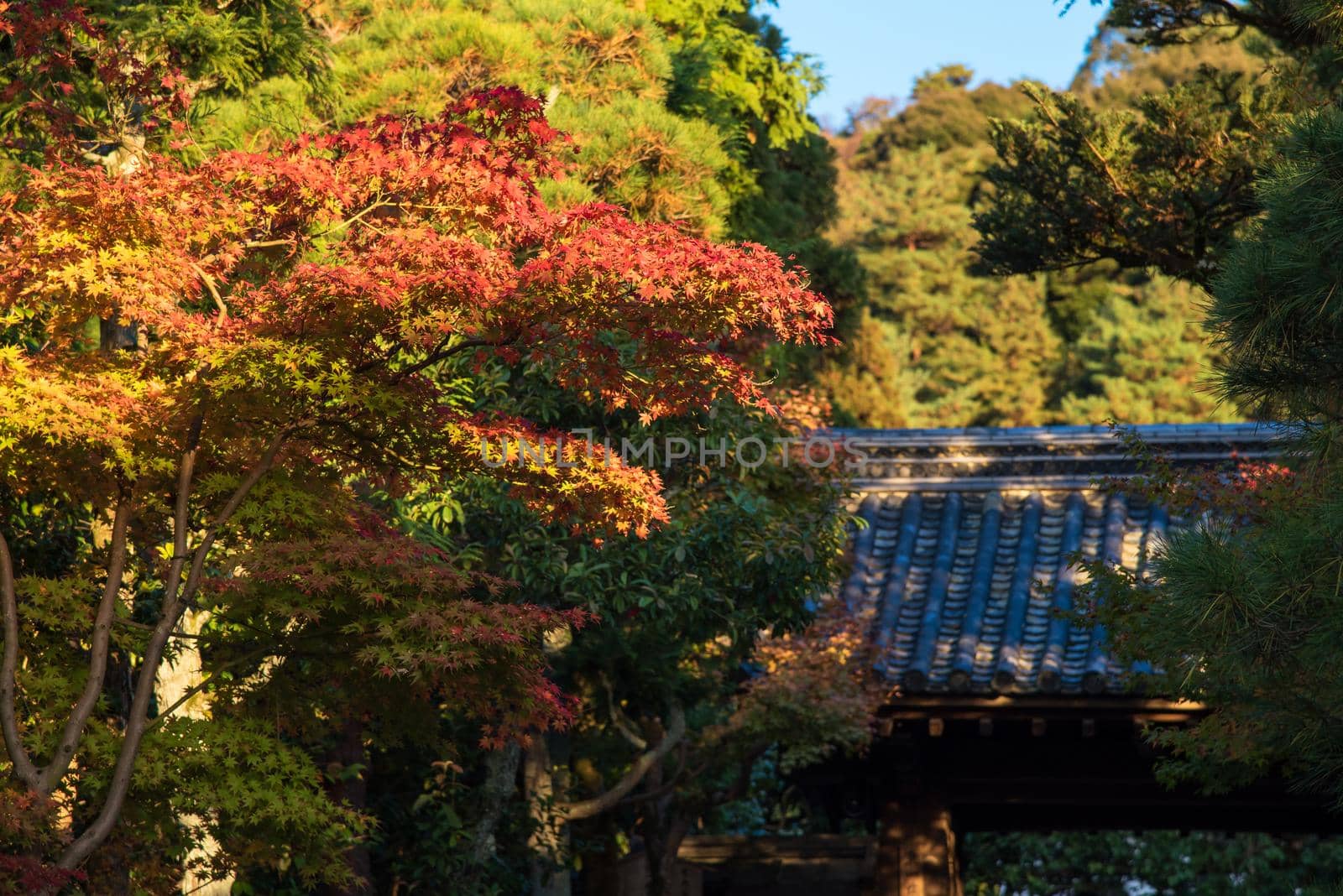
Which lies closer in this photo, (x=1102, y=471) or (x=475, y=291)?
(x=475, y=291)

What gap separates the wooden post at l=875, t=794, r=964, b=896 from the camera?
10500mm

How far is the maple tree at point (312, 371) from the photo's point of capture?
596 cm

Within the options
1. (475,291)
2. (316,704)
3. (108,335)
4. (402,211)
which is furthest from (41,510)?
(475,291)

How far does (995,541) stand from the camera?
480 inches

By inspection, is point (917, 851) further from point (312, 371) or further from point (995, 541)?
point (312, 371)

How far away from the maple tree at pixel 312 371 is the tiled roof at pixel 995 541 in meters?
4.38

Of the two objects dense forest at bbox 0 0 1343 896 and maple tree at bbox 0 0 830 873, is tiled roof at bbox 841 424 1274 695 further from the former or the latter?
maple tree at bbox 0 0 830 873

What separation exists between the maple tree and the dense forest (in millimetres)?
22

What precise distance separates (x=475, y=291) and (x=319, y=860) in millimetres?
2570

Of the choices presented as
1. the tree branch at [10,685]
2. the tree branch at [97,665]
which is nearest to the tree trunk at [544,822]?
the tree branch at [97,665]

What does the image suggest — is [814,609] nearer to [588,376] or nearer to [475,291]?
[588,376]

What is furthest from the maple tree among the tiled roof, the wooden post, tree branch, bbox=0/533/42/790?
the wooden post

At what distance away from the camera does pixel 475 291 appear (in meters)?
5.90

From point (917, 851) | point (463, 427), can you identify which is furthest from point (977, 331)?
point (463, 427)
